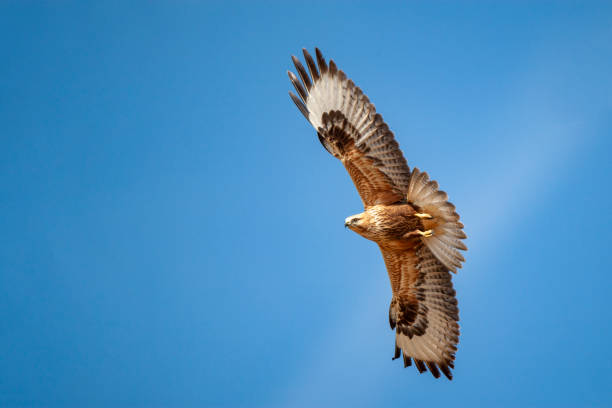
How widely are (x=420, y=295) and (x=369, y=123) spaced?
2281mm

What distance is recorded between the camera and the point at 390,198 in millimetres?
7027

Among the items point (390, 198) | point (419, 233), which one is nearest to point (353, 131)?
point (390, 198)

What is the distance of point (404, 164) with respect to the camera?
6.87 meters

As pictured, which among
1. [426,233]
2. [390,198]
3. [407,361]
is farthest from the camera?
[407,361]

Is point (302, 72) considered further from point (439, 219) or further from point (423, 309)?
point (423, 309)

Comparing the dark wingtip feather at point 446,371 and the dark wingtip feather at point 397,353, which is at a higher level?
the dark wingtip feather at point 397,353

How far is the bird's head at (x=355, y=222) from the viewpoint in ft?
22.7

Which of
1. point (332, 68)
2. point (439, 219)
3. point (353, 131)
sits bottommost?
point (439, 219)

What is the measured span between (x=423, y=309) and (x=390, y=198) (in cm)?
167

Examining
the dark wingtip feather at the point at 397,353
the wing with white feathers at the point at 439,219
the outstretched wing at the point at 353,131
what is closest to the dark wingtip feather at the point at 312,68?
the outstretched wing at the point at 353,131

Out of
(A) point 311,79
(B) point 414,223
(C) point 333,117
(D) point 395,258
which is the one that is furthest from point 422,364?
(A) point 311,79

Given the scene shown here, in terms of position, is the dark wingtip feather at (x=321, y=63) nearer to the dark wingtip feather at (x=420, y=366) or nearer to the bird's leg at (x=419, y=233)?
the bird's leg at (x=419, y=233)

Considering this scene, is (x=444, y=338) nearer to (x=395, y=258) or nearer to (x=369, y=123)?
(x=395, y=258)

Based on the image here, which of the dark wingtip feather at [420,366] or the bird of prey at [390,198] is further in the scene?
the dark wingtip feather at [420,366]
